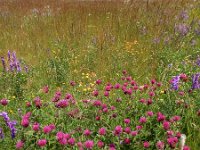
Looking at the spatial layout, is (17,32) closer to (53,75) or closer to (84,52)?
(84,52)

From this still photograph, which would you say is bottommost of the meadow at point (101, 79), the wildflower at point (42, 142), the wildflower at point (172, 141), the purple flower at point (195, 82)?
the meadow at point (101, 79)

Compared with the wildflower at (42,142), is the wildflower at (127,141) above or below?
below

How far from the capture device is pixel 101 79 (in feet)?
13.9

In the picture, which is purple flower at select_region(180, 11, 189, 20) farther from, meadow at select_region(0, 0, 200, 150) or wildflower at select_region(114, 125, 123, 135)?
wildflower at select_region(114, 125, 123, 135)

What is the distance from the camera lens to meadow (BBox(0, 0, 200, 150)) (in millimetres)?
2240

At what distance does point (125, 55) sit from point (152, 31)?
2.84 feet

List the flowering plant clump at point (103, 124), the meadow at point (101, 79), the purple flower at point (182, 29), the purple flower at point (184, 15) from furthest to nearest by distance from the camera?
the purple flower at point (184, 15) < the purple flower at point (182, 29) < the meadow at point (101, 79) < the flowering plant clump at point (103, 124)

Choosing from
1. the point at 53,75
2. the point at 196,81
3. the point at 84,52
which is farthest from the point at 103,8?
the point at 196,81

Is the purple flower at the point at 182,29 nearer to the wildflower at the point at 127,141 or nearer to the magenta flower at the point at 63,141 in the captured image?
the wildflower at the point at 127,141

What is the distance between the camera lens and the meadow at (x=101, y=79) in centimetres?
224

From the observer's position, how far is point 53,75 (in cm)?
420

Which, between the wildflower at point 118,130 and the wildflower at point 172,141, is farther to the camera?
the wildflower at point 118,130

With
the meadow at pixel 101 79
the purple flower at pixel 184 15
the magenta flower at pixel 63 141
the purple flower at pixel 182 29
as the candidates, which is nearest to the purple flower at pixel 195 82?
the meadow at pixel 101 79

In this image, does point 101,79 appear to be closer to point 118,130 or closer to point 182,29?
point 182,29
